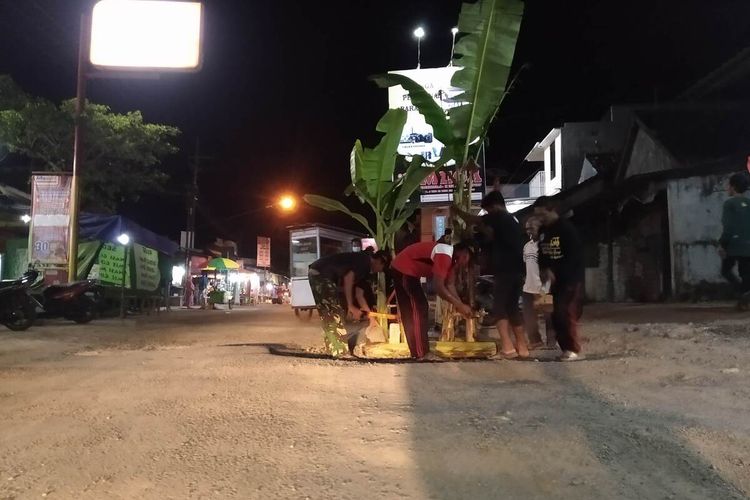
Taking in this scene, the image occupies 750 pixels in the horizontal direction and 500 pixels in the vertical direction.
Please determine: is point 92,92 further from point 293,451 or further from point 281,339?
point 293,451

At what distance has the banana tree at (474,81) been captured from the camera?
250 inches

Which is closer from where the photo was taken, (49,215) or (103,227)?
(49,215)

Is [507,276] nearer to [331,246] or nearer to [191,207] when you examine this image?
[331,246]

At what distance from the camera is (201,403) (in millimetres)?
4242

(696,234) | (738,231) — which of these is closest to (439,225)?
(696,234)

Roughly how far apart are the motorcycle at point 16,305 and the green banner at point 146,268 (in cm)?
624

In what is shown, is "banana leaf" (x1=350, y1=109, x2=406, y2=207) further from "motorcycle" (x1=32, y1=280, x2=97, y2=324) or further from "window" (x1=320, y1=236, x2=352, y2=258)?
"window" (x1=320, y1=236, x2=352, y2=258)

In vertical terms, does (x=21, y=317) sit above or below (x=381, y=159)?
below

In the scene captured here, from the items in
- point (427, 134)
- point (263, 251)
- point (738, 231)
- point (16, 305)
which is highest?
point (427, 134)

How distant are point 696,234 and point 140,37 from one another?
34.5 feet

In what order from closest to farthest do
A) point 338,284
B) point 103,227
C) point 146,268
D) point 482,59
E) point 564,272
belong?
point 564,272 → point 482,59 → point 338,284 → point 103,227 → point 146,268

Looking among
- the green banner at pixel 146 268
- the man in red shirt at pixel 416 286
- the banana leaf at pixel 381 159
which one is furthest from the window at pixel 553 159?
the man in red shirt at pixel 416 286

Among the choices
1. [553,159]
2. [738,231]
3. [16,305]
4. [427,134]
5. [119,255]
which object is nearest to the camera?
[738,231]

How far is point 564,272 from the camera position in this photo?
5836 mm
